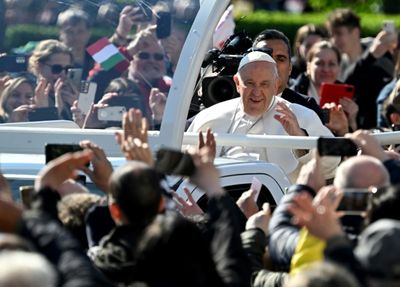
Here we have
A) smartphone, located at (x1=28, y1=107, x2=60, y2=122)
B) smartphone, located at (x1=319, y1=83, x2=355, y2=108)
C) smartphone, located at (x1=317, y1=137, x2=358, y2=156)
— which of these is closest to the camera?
smartphone, located at (x1=317, y1=137, x2=358, y2=156)

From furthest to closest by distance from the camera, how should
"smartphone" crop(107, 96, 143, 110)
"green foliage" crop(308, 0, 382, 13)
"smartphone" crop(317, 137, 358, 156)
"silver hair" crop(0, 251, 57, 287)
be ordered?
"green foliage" crop(308, 0, 382, 13) < "smartphone" crop(107, 96, 143, 110) < "smartphone" crop(317, 137, 358, 156) < "silver hair" crop(0, 251, 57, 287)

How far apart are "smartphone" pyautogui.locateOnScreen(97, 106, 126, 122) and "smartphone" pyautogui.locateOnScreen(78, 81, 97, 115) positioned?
0.09 meters

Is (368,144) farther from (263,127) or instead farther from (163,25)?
(263,127)

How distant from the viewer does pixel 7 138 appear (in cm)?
932

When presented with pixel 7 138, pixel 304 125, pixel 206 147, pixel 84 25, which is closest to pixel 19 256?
pixel 206 147

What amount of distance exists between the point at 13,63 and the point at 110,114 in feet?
2.37

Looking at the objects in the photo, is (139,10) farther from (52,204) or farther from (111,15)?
(52,204)

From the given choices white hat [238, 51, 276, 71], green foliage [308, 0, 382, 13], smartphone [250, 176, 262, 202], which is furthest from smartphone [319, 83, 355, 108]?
green foliage [308, 0, 382, 13]

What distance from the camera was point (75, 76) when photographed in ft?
32.1

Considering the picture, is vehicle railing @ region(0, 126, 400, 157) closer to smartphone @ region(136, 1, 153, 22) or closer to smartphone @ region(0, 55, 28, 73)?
smartphone @ region(0, 55, 28, 73)

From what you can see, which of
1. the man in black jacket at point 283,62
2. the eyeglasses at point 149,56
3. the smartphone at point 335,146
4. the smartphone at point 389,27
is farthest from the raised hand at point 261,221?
the smartphone at point 389,27

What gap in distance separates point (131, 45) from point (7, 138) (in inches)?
37.2

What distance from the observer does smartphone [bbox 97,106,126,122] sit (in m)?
9.54

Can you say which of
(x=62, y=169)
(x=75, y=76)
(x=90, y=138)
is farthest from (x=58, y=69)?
(x=62, y=169)
